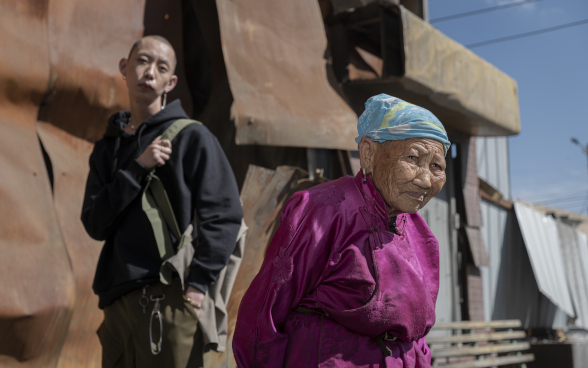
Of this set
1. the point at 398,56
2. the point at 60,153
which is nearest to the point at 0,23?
the point at 60,153

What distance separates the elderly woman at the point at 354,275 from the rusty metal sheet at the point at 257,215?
190cm

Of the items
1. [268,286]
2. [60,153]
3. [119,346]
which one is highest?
[268,286]

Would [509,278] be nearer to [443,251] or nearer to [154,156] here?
[443,251]

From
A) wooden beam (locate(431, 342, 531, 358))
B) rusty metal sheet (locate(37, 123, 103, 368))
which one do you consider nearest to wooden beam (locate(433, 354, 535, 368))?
wooden beam (locate(431, 342, 531, 358))

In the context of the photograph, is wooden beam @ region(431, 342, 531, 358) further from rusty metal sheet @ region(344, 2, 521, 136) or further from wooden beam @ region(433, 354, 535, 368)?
rusty metal sheet @ region(344, 2, 521, 136)

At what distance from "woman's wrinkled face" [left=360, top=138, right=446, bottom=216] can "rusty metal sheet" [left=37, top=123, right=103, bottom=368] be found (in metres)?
2.08

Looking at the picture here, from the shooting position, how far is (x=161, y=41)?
101 inches

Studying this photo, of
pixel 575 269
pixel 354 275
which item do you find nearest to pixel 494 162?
pixel 575 269

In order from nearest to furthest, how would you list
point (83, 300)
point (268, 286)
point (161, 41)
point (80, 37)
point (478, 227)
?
point (268, 286) < point (161, 41) < point (83, 300) < point (80, 37) < point (478, 227)

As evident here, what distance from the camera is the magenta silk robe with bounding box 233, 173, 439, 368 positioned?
1.53m

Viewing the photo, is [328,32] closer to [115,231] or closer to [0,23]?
[0,23]

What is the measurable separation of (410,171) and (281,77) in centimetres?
260

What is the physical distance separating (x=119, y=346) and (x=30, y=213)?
3.33 ft

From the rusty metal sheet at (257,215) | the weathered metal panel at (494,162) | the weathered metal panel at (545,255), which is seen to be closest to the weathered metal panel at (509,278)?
the weathered metal panel at (545,255)
